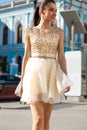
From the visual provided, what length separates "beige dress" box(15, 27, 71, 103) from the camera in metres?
4.14

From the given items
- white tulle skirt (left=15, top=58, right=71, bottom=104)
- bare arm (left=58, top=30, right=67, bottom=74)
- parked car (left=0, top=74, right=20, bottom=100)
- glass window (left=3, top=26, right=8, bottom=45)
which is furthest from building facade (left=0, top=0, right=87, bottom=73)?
white tulle skirt (left=15, top=58, right=71, bottom=104)

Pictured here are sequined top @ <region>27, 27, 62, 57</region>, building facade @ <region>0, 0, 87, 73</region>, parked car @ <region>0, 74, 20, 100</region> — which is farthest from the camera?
building facade @ <region>0, 0, 87, 73</region>

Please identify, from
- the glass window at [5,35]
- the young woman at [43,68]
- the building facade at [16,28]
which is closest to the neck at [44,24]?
the young woman at [43,68]

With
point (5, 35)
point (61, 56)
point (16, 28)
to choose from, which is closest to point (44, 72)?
point (61, 56)

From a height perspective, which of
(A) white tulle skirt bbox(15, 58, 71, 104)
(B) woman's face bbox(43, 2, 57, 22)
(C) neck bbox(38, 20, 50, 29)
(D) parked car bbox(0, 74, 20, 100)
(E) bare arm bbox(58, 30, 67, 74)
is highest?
(B) woman's face bbox(43, 2, 57, 22)

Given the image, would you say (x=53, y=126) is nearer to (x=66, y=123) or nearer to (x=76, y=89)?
(x=66, y=123)

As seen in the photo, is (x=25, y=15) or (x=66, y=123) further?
(x=25, y=15)

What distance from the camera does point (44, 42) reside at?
14.0 ft

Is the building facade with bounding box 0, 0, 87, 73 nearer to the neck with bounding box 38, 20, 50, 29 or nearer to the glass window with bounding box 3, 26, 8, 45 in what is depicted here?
the glass window with bounding box 3, 26, 8, 45

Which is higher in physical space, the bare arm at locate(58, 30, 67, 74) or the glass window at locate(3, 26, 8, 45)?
the glass window at locate(3, 26, 8, 45)

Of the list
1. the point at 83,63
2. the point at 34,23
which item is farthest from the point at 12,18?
the point at 34,23

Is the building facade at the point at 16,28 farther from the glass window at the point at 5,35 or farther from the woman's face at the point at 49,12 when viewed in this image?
the woman's face at the point at 49,12

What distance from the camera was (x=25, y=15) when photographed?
4534 cm

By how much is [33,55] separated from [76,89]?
13.3 m
